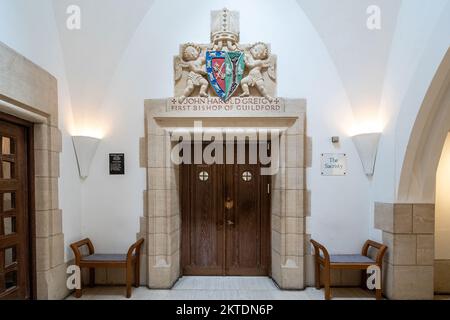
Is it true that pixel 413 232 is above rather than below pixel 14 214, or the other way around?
below

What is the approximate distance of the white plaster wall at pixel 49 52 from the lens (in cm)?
230

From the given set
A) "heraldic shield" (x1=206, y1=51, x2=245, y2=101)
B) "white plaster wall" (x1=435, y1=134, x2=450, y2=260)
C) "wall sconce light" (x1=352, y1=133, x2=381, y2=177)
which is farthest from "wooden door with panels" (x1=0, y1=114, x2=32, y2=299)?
"white plaster wall" (x1=435, y1=134, x2=450, y2=260)

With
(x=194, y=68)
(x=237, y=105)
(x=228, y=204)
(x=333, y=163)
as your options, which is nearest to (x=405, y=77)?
(x=333, y=163)

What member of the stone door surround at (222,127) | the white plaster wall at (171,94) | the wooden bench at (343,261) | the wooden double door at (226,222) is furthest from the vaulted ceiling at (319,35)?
the wooden bench at (343,261)

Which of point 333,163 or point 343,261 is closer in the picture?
point 343,261

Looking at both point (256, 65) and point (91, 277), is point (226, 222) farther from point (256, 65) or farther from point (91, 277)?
point (256, 65)

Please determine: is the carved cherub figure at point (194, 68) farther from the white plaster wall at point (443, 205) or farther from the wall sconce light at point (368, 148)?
the white plaster wall at point (443, 205)

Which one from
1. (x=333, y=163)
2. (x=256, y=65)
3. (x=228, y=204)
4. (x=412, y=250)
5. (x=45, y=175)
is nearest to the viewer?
(x=45, y=175)

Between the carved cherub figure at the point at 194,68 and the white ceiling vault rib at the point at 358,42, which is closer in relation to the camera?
the white ceiling vault rib at the point at 358,42

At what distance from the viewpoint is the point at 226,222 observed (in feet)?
12.0

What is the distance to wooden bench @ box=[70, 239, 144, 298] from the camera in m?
2.92

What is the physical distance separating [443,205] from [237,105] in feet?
9.53

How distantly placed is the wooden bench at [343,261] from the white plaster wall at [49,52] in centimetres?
301

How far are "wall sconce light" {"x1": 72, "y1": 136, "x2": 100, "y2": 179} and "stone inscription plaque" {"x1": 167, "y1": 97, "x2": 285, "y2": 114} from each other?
1135 mm
